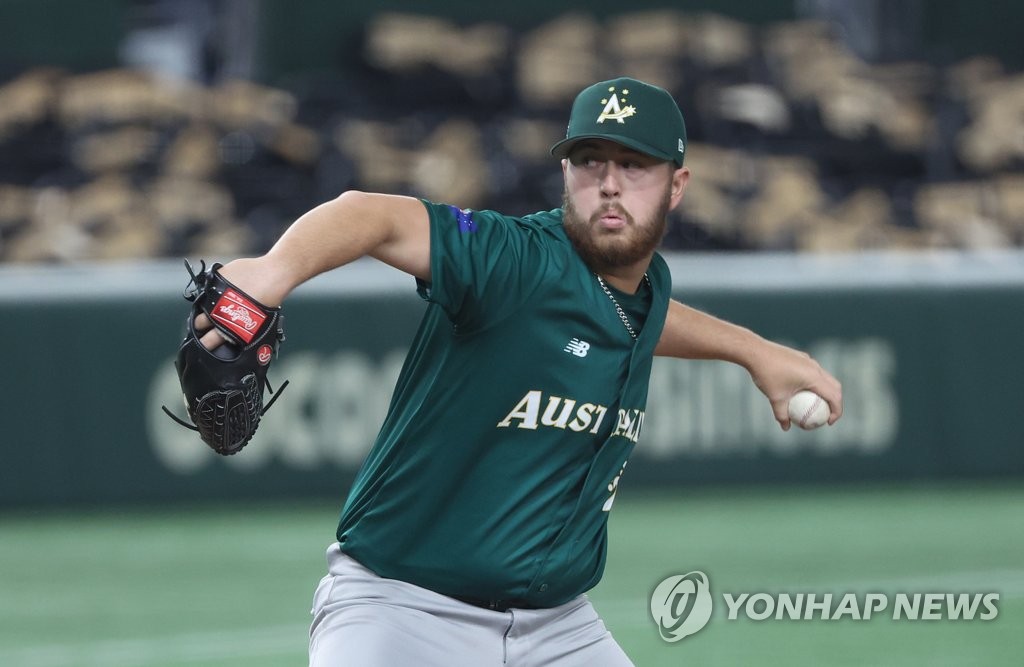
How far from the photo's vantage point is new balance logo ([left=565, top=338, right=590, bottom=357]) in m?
3.79

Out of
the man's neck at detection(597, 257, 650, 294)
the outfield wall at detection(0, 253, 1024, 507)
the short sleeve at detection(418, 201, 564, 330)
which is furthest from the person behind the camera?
the outfield wall at detection(0, 253, 1024, 507)

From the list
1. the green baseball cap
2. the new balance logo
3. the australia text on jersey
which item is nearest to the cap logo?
the green baseball cap

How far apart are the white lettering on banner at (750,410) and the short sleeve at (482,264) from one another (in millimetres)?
6822

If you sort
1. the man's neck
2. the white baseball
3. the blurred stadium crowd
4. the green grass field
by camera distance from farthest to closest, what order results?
the blurred stadium crowd → the green grass field → the white baseball → the man's neck

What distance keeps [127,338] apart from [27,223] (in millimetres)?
3801

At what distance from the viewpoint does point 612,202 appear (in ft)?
12.4

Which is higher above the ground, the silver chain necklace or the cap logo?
the cap logo

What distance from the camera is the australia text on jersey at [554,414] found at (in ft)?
12.3

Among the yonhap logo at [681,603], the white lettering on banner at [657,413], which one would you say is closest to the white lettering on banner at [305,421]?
the white lettering on banner at [657,413]

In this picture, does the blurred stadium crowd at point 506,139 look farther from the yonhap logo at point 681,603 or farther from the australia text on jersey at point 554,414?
the australia text on jersey at point 554,414

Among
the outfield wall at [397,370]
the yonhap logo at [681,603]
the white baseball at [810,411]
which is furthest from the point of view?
the outfield wall at [397,370]

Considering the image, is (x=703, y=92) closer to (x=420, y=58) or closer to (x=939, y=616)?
(x=420, y=58)

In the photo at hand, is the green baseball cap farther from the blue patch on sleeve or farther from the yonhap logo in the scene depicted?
the yonhap logo

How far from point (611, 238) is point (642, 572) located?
4.92 meters
